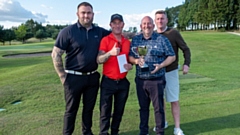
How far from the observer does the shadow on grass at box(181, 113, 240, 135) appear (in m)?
3.69

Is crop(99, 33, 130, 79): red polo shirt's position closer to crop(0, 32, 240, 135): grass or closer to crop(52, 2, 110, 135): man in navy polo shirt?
crop(52, 2, 110, 135): man in navy polo shirt

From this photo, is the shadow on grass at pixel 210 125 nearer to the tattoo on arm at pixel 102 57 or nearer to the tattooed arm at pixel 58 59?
the tattoo on arm at pixel 102 57

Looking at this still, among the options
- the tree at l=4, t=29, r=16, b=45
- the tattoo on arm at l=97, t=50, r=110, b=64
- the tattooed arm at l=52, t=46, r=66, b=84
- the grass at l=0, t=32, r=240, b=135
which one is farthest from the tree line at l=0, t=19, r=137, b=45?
the tattoo on arm at l=97, t=50, r=110, b=64

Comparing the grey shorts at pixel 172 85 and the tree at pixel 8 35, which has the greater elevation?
the tree at pixel 8 35

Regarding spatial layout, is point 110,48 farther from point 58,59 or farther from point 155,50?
point 58,59

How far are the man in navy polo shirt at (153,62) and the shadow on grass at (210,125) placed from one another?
619 millimetres

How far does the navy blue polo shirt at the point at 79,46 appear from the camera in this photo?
328cm

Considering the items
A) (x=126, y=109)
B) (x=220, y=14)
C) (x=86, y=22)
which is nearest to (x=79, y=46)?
(x=86, y=22)

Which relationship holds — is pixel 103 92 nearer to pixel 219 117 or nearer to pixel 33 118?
pixel 33 118

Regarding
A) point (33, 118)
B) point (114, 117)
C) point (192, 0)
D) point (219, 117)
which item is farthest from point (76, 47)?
point (192, 0)

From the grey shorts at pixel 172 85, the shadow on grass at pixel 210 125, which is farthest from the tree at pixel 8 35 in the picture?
the shadow on grass at pixel 210 125

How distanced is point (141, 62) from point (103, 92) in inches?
29.5

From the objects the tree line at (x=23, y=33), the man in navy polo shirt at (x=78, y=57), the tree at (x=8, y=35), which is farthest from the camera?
the tree at (x=8, y=35)

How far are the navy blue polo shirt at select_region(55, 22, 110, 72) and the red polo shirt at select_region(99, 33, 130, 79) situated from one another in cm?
14
